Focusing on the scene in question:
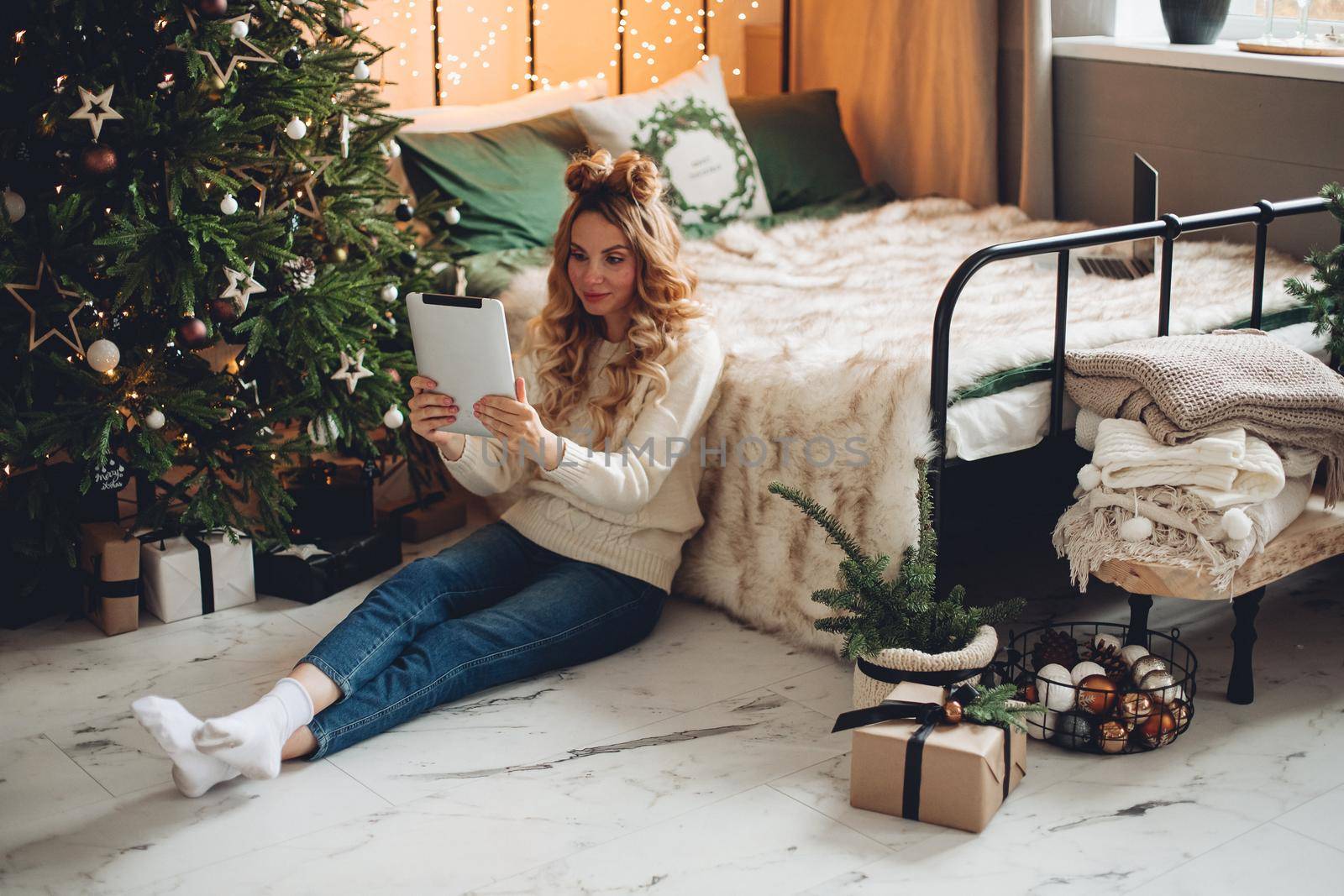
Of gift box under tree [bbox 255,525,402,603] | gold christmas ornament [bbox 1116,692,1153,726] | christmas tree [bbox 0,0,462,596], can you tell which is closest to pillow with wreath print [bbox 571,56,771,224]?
christmas tree [bbox 0,0,462,596]

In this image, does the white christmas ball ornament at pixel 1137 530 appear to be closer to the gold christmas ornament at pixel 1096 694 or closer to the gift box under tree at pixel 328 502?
the gold christmas ornament at pixel 1096 694

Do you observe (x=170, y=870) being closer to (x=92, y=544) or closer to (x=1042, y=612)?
(x=92, y=544)

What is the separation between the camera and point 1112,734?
1.81 meters

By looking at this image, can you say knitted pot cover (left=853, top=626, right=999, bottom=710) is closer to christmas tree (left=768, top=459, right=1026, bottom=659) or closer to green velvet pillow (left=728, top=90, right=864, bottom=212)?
christmas tree (left=768, top=459, right=1026, bottom=659)

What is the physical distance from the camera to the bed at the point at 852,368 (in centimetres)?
199

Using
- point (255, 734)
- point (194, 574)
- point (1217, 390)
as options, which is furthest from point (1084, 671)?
point (194, 574)

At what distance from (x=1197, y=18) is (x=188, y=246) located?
7.47 feet

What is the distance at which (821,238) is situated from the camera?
3.12 m

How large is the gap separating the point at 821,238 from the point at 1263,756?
1.66 metres

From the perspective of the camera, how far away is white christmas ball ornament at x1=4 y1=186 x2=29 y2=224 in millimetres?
2020

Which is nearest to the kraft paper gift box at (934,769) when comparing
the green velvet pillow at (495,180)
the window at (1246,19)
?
the green velvet pillow at (495,180)

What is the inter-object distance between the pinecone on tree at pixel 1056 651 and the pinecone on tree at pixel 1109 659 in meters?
0.03

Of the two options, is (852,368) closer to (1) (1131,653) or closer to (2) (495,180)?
(1) (1131,653)

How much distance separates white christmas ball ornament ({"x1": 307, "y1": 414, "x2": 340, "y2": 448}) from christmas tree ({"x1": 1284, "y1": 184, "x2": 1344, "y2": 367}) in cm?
162
